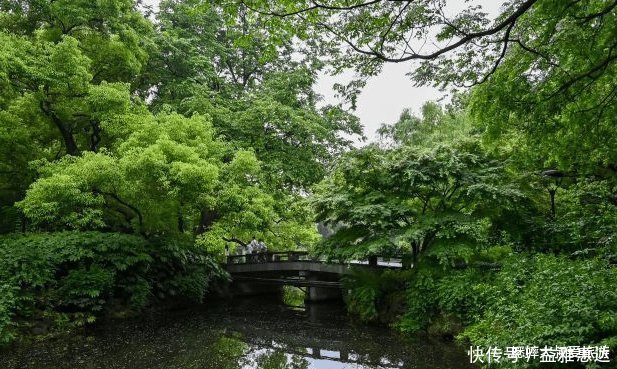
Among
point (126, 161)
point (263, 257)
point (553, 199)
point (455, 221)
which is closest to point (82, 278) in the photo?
point (126, 161)

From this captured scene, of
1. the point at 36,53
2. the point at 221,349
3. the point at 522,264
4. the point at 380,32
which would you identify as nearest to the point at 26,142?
the point at 36,53

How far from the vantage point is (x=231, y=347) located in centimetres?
916

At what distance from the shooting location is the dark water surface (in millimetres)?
7809

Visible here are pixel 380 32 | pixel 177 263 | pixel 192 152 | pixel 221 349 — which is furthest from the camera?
pixel 177 263

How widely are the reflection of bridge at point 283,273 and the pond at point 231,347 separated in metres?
3.44

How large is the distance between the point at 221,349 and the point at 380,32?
7.06 meters

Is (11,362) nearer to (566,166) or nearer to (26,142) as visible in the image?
(26,142)

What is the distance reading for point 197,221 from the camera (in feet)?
49.8

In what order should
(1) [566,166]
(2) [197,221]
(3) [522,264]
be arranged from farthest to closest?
(2) [197,221], (1) [566,166], (3) [522,264]

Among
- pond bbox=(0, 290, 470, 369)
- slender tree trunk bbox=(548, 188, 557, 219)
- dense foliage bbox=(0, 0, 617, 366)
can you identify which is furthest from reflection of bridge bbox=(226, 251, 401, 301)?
slender tree trunk bbox=(548, 188, 557, 219)

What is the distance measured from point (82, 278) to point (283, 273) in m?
9.08

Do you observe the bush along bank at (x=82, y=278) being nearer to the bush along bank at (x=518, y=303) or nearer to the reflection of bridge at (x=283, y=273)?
the reflection of bridge at (x=283, y=273)

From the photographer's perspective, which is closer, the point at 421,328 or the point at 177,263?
the point at 421,328

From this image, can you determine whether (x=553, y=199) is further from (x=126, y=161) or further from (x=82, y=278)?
(x=82, y=278)
